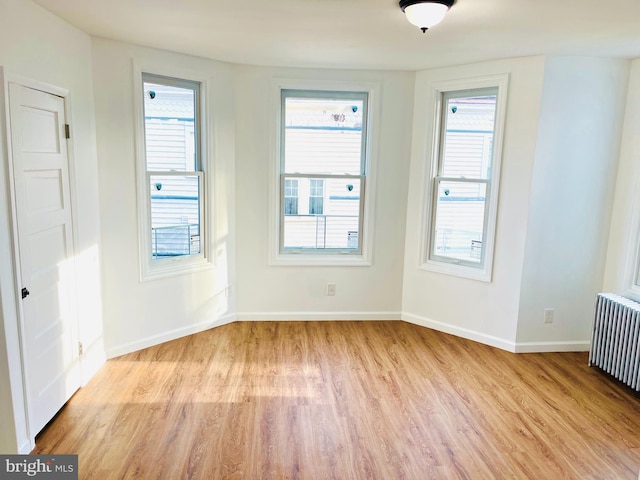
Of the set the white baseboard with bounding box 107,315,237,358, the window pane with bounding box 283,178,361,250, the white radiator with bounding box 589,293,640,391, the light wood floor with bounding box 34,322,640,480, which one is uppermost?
the window pane with bounding box 283,178,361,250

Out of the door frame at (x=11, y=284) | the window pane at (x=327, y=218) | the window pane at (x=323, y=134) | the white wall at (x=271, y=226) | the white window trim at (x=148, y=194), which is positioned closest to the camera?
the door frame at (x=11, y=284)

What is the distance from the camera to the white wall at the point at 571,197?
366cm

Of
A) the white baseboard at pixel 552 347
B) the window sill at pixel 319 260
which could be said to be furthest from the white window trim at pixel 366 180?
the white baseboard at pixel 552 347

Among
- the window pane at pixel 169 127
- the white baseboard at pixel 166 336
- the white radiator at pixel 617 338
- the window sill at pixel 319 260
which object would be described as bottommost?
the white baseboard at pixel 166 336

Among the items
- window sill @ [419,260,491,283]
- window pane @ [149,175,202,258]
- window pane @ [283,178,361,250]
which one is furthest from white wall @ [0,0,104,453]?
window sill @ [419,260,491,283]

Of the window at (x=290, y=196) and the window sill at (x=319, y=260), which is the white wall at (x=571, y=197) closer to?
the window sill at (x=319, y=260)

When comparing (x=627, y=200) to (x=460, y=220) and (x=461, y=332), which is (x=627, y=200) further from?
(x=461, y=332)

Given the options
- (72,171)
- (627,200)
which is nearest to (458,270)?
(627,200)

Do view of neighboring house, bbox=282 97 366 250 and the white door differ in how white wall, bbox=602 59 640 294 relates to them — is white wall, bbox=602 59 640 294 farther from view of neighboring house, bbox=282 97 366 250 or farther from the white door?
the white door

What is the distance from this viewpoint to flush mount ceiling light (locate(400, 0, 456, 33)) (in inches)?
91.8

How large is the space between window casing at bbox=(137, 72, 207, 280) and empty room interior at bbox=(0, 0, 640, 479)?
0.02m

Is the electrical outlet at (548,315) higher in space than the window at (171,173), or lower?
lower

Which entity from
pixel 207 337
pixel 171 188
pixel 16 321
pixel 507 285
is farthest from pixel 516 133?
pixel 16 321

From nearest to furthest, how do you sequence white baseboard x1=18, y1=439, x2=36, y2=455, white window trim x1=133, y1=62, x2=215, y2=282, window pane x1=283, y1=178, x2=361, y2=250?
1. white baseboard x1=18, y1=439, x2=36, y2=455
2. white window trim x1=133, y1=62, x2=215, y2=282
3. window pane x1=283, y1=178, x2=361, y2=250
